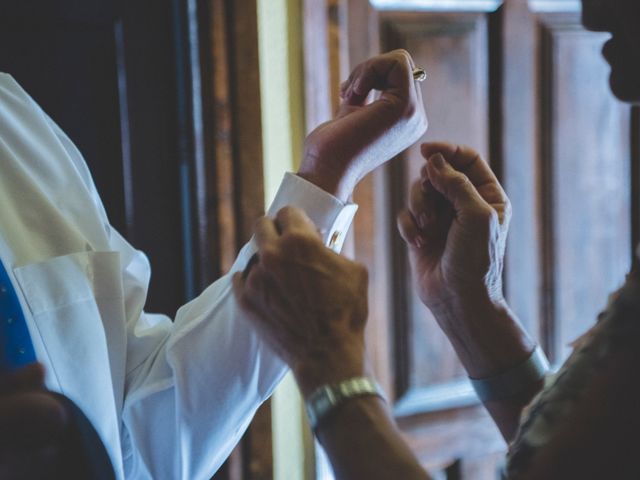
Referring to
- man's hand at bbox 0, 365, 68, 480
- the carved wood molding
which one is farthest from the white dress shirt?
the carved wood molding

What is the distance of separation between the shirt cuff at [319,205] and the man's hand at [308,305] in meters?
0.18

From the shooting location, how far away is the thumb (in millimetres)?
917

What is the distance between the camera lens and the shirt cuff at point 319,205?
34.4 inches

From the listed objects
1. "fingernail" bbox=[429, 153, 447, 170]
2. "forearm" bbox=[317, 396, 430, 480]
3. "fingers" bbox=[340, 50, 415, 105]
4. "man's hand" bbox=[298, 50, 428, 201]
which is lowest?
"forearm" bbox=[317, 396, 430, 480]

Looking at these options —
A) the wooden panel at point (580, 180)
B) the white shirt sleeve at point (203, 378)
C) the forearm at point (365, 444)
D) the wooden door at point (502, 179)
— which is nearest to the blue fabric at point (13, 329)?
the white shirt sleeve at point (203, 378)

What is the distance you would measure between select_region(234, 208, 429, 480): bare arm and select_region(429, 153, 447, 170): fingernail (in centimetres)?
31

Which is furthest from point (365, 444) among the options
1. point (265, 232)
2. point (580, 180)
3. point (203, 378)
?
point (580, 180)

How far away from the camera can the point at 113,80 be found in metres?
1.39

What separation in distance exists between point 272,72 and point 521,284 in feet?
2.95

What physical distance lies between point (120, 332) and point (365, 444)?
1.49ft

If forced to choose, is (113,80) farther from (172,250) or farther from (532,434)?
(532,434)

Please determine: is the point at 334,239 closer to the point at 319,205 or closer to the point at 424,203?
the point at 319,205

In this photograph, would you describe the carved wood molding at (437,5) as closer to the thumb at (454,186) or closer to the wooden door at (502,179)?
the wooden door at (502,179)

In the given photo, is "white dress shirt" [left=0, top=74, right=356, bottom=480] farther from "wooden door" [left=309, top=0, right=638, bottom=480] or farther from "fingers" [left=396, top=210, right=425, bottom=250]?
"wooden door" [left=309, top=0, right=638, bottom=480]
